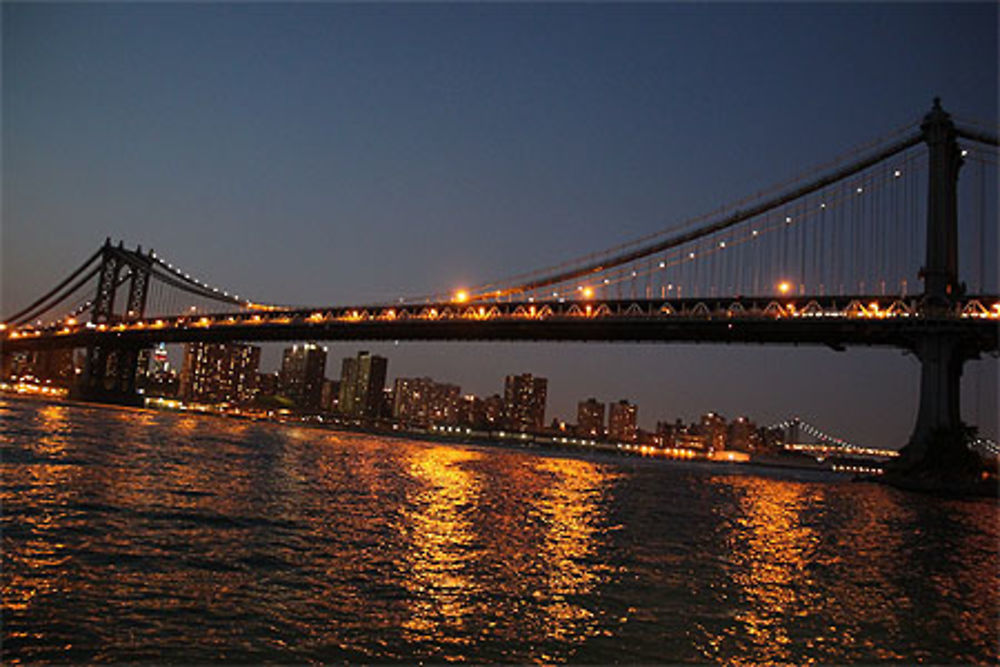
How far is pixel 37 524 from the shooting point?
10047mm

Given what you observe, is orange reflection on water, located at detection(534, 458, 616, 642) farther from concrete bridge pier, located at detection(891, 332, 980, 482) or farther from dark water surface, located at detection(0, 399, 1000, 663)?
concrete bridge pier, located at detection(891, 332, 980, 482)

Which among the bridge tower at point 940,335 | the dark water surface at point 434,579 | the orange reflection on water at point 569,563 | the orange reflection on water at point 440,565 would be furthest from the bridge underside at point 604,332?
the orange reflection on water at point 440,565

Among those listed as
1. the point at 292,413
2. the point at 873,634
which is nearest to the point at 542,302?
the point at 873,634

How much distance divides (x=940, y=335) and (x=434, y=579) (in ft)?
120

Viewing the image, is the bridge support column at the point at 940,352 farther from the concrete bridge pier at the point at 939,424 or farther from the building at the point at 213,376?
the building at the point at 213,376

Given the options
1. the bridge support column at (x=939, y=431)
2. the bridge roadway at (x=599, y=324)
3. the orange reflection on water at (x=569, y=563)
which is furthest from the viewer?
the bridge roadway at (x=599, y=324)

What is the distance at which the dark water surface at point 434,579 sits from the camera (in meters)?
6.48

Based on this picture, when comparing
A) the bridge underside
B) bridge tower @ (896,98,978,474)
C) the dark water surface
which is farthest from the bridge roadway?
the dark water surface

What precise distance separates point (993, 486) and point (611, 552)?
32539 mm

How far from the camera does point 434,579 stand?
8992mm

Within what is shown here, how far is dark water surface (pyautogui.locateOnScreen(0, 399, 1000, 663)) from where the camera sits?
255 inches

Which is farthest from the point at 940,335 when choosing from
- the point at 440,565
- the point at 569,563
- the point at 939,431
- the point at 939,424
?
the point at 440,565

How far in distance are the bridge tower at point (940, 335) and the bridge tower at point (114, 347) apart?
236 ft

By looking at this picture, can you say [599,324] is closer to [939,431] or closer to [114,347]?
[939,431]
